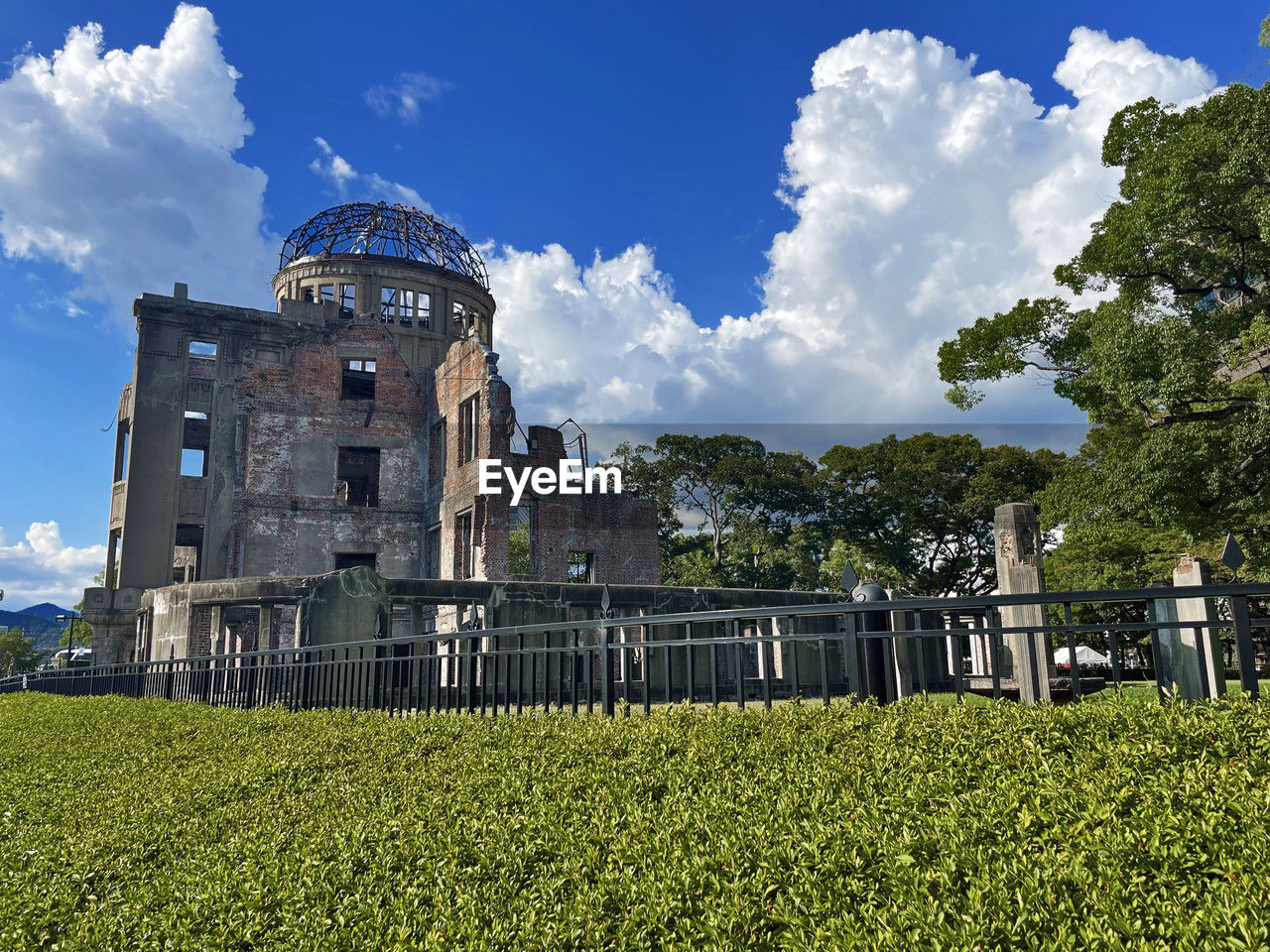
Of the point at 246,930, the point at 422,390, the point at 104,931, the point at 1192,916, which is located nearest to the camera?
the point at 1192,916

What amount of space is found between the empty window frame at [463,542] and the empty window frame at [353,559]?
3.88 metres

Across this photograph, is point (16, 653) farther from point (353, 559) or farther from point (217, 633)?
point (217, 633)

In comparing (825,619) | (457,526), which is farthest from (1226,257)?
(457,526)

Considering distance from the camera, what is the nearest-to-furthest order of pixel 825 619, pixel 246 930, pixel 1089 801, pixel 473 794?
pixel 1089 801 < pixel 246 930 < pixel 473 794 < pixel 825 619

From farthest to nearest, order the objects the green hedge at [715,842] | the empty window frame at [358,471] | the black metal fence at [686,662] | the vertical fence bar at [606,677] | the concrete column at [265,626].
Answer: the empty window frame at [358,471] → the concrete column at [265,626] → the vertical fence bar at [606,677] → the black metal fence at [686,662] → the green hedge at [715,842]

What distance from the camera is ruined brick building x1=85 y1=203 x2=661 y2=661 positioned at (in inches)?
1186

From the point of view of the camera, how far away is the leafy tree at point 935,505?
3703 centimetres

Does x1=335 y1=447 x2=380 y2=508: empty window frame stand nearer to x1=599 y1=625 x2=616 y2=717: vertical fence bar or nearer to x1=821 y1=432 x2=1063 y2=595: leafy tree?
x1=821 y1=432 x2=1063 y2=595: leafy tree

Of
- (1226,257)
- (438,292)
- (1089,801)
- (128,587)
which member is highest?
(438,292)

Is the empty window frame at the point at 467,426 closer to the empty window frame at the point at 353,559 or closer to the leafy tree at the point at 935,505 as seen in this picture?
the empty window frame at the point at 353,559

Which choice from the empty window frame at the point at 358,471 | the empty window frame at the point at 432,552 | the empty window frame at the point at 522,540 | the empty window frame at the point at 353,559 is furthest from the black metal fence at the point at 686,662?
the empty window frame at the point at 358,471

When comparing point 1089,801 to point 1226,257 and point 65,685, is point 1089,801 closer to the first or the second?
point 1226,257

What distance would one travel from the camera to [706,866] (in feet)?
11.3

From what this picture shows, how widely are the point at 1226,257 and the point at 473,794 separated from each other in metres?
16.3
